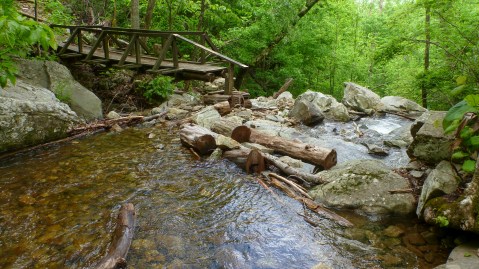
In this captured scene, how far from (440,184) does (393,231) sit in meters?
0.86

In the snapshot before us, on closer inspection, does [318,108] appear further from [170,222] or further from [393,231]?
[170,222]

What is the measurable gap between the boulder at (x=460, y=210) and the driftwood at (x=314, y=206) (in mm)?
988

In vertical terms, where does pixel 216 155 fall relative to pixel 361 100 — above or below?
below

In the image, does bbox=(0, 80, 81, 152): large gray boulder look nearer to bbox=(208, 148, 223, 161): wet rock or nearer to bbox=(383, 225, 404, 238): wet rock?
bbox=(208, 148, 223, 161): wet rock

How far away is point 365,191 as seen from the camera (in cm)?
448

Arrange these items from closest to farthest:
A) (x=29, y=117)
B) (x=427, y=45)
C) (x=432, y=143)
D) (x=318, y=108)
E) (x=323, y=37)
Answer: (x=432, y=143)
(x=29, y=117)
(x=318, y=108)
(x=427, y=45)
(x=323, y=37)

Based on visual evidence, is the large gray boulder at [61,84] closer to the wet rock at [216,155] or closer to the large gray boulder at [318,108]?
the wet rock at [216,155]

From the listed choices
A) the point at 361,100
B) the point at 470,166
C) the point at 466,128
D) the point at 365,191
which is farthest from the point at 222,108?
the point at 470,166

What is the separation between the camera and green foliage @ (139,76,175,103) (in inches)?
409

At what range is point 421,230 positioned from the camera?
3.88 m

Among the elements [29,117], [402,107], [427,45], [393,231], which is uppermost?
[427,45]

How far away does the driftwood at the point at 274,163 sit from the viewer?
4984mm

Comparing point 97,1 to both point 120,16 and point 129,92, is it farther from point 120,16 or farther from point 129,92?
point 129,92

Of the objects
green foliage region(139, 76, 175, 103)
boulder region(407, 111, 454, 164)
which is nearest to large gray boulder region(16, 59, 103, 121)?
green foliage region(139, 76, 175, 103)
